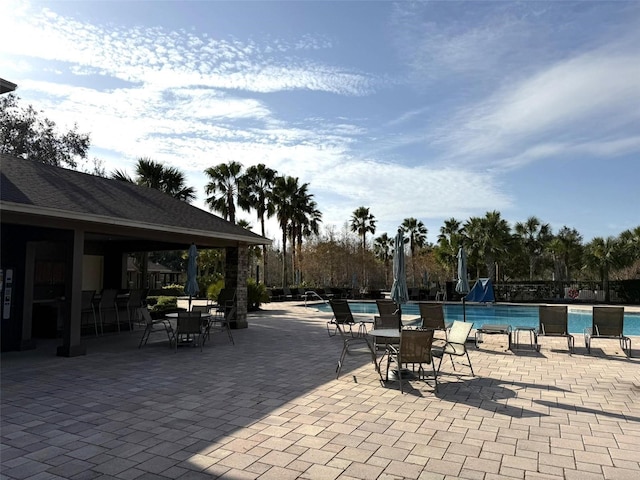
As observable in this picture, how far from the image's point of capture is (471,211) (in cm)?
3145

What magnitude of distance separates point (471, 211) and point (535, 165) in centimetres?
1336

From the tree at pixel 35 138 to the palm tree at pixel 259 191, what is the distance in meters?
→ 10.7

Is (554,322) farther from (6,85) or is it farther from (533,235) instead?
(533,235)

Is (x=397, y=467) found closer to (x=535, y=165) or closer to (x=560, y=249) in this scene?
(x=535, y=165)

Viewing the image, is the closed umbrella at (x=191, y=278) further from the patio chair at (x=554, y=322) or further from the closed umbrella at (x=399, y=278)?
the patio chair at (x=554, y=322)

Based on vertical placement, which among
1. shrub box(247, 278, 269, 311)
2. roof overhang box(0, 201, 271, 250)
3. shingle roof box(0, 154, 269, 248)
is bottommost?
shrub box(247, 278, 269, 311)

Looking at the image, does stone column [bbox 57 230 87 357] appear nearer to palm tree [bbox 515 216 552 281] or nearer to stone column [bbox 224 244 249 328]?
stone column [bbox 224 244 249 328]

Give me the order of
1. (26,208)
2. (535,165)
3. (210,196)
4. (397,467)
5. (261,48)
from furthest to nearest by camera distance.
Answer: (210,196) < (535,165) < (261,48) < (26,208) < (397,467)

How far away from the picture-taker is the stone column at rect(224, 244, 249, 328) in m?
12.9

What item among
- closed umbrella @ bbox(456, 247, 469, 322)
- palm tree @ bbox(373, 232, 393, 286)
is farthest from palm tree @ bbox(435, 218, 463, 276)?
closed umbrella @ bbox(456, 247, 469, 322)

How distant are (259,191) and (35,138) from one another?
46.7 feet

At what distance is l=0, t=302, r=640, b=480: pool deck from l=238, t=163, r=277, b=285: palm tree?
22.8 m

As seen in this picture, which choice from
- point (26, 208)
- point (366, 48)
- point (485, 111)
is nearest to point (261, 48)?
point (366, 48)

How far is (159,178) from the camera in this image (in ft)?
73.7
